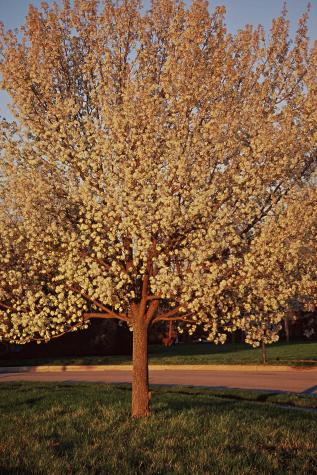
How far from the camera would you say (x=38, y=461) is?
750 cm

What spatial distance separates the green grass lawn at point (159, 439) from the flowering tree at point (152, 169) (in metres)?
1.48

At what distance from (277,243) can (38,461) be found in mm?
5387

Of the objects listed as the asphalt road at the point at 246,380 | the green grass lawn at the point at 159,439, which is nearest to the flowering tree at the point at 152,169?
the green grass lawn at the point at 159,439

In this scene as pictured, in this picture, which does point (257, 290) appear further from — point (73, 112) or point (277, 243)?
point (73, 112)

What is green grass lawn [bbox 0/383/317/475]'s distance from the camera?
23.8ft

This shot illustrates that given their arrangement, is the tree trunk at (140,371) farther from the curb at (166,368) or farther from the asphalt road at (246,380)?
the curb at (166,368)

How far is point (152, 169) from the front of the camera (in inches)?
420

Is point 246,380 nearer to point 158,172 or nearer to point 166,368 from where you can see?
point 166,368

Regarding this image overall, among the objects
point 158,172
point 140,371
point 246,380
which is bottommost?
point 246,380

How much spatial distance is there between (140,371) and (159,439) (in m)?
2.97

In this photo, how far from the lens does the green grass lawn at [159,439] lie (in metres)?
7.25

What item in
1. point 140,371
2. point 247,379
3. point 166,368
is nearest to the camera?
point 140,371

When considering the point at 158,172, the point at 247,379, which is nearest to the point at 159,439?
the point at 158,172

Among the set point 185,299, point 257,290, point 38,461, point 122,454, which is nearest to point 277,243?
point 257,290
